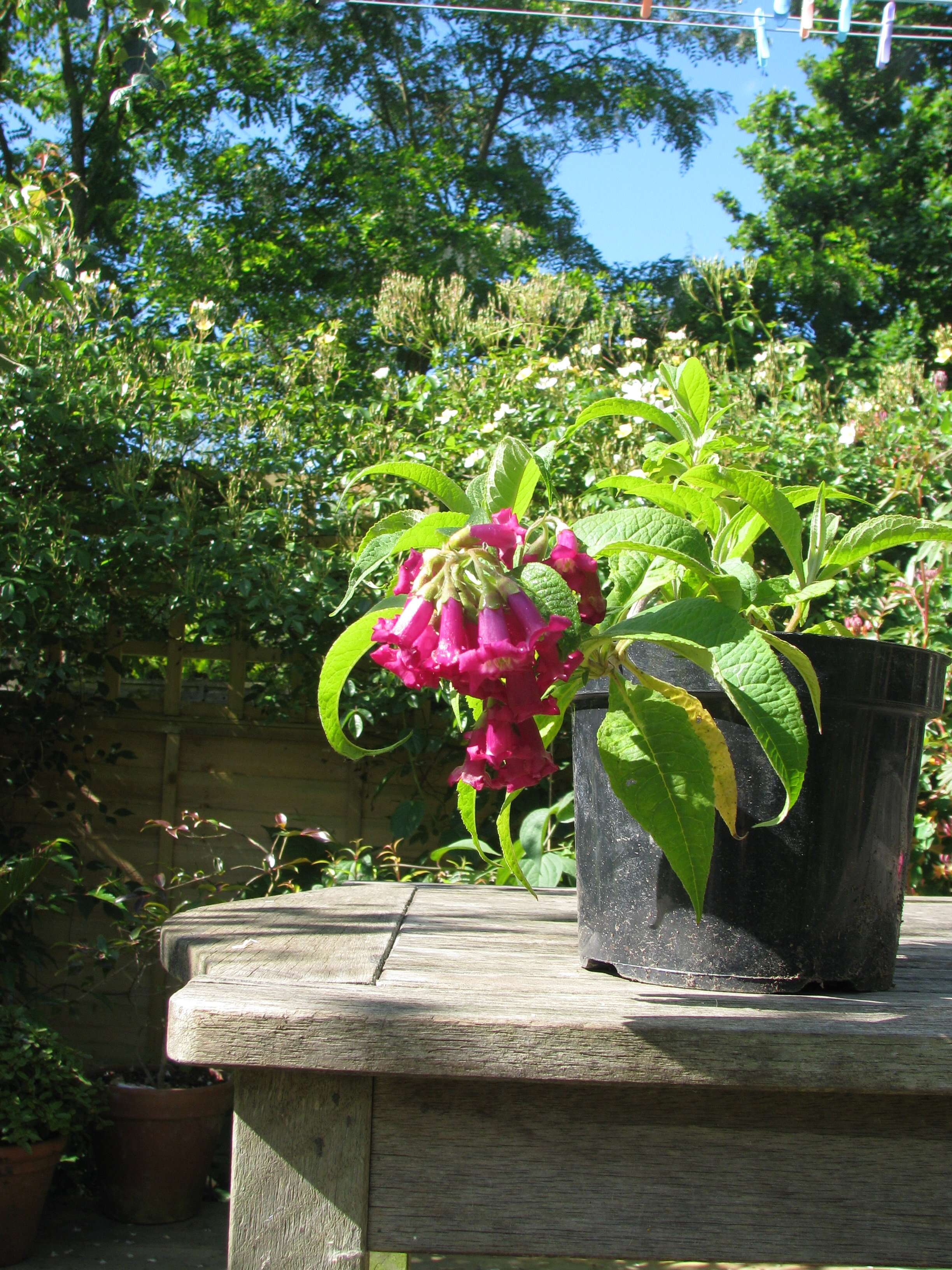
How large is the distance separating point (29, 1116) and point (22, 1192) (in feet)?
0.62

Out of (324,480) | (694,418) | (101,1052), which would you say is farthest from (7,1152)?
(694,418)

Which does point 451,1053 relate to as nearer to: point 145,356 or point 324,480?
point 324,480

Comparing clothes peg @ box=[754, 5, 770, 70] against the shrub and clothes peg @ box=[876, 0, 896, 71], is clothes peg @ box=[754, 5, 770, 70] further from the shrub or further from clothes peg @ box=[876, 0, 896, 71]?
the shrub

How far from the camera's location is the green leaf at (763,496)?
0.73 meters

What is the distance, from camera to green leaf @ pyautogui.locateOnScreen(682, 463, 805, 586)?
0.73 metres

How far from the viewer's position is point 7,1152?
7.71 feet

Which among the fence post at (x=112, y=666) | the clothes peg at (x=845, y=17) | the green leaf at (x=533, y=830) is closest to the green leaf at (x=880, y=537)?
the green leaf at (x=533, y=830)

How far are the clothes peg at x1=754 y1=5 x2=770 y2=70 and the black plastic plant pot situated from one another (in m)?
3.49

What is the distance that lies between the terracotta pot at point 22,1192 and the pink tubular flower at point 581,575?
233 centimetres

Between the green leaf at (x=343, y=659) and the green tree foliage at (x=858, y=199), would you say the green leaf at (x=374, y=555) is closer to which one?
the green leaf at (x=343, y=659)

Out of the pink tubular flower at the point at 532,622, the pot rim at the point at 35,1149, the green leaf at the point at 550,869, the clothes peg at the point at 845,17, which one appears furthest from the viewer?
the clothes peg at the point at 845,17

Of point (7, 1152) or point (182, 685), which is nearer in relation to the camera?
point (7, 1152)

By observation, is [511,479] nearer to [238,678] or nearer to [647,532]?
[647,532]

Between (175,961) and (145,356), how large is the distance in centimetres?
281
